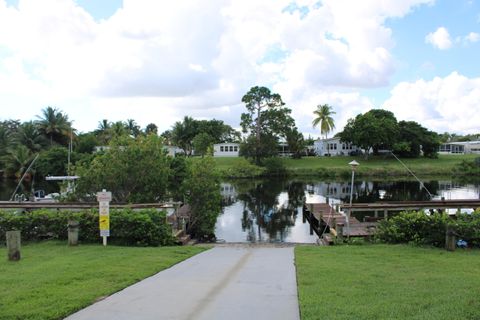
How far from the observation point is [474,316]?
5.21m

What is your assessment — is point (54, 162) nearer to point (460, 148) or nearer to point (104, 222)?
point (104, 222)

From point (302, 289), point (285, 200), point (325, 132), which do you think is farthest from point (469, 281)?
point (325, 132)

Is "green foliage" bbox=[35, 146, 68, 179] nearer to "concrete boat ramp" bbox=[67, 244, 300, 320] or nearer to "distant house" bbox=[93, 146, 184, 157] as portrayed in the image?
"distant house" bbox=[93, 146, 184, 157]

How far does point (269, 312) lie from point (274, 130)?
66.3 m

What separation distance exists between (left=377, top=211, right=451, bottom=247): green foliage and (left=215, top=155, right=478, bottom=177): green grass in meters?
53.9

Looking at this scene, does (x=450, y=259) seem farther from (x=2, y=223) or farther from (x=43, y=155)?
(x=43, y=155)

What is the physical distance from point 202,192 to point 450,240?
37.6 feet

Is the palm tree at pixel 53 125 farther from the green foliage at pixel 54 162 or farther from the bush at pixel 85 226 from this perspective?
the bush at pixel 85 226

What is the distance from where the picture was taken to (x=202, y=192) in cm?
1986

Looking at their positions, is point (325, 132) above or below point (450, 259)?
above

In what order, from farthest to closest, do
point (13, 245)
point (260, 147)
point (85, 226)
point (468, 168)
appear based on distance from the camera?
point (260, 147)
point (468, 168)
point (85, 226)
point (13, 245)

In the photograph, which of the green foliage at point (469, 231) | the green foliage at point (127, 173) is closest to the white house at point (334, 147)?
the green foliage at point (127, 173)

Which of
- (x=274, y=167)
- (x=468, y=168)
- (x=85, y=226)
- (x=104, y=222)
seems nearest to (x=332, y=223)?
(x=104, y=222)

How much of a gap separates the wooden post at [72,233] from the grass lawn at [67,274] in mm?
248
